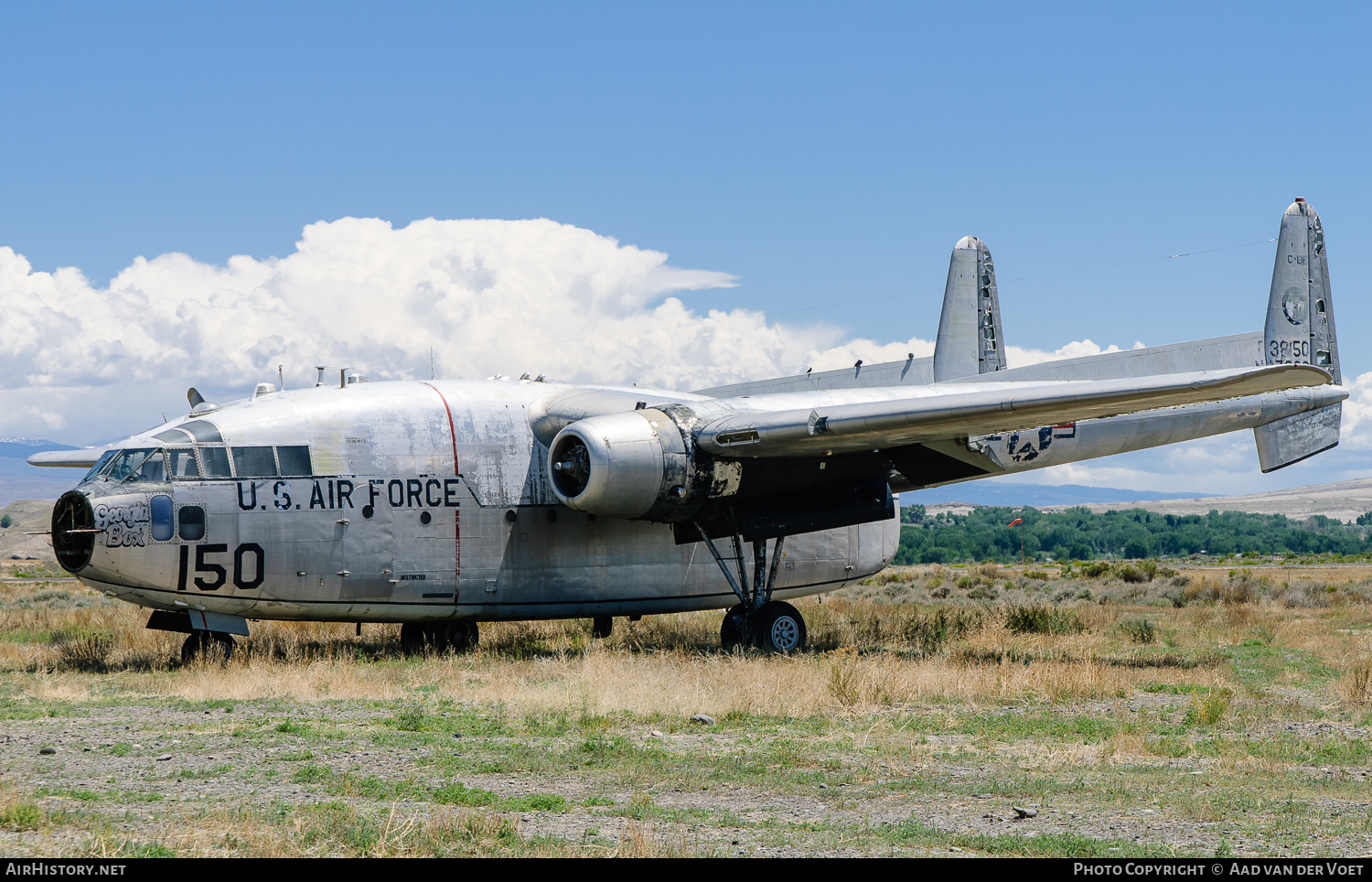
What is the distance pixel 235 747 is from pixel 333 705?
2952 mm

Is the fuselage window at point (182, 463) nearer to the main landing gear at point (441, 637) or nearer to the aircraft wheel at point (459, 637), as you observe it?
the main landing gear at point (441, 637)

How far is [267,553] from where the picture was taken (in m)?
16.2

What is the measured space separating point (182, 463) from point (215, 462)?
41 centimetres

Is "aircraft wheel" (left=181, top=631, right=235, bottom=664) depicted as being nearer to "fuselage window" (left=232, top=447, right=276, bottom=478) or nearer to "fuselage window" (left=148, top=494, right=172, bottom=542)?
"fuselage window" (left=148, top=494, right=172, bottom=542)

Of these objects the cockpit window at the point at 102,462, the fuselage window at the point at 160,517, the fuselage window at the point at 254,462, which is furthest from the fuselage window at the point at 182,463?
the cockpit window at the point at 102,462

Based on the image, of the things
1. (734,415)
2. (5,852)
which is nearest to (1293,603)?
(734,415)

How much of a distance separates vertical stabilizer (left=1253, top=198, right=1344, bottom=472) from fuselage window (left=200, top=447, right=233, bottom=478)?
18.4 meters

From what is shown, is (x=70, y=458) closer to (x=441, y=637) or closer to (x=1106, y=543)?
(x=441, y=637)

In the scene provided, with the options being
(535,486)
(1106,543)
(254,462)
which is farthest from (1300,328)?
(1106,543)

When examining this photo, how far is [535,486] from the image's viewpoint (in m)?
18.1

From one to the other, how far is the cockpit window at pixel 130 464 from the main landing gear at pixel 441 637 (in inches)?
192

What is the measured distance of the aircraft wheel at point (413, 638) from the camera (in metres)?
19.0

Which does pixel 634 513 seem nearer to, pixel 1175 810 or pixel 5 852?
pixel 1175 810

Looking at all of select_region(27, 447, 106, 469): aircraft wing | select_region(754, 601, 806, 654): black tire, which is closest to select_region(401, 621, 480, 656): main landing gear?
select_region(754, 601, 806, 654): black tire
